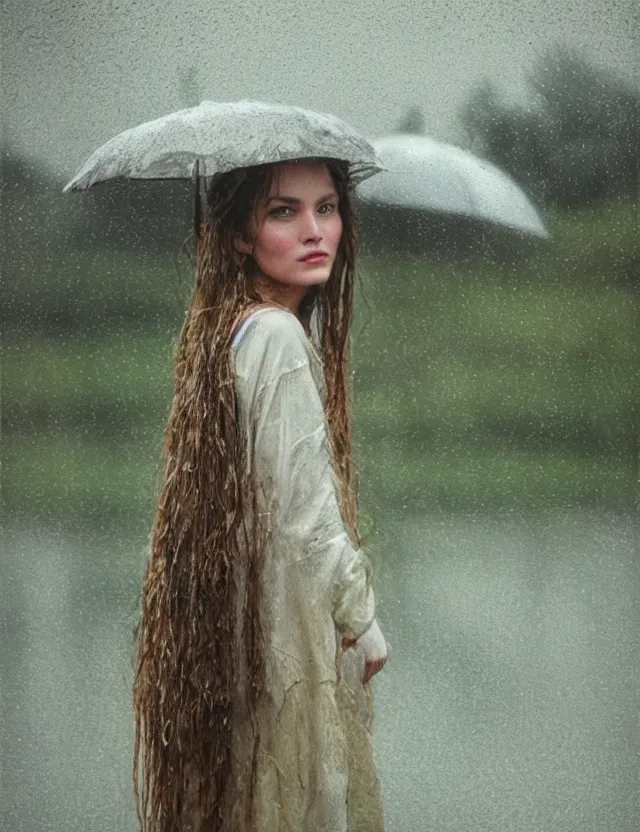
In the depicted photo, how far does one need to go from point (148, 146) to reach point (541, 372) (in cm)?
122

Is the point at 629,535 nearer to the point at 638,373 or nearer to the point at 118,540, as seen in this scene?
the point at 638,373

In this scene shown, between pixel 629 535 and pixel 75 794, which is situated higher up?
pixel 629 535

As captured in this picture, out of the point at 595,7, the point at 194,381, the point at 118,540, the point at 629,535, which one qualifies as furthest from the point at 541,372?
the point at 194,381

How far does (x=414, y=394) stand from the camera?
2953mm

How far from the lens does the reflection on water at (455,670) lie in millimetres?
2947

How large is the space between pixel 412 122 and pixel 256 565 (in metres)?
1.26

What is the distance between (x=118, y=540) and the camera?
2.94 m

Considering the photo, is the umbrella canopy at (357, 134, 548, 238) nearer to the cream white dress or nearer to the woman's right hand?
the cream white dress

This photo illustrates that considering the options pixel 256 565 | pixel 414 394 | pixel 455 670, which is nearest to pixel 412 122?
pixel 414 394

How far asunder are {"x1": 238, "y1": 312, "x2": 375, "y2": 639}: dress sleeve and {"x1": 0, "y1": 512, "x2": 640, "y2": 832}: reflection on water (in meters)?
1.05

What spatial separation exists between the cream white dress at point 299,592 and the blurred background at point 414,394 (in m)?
0.96

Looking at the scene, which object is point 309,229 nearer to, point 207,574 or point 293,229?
point 293,229

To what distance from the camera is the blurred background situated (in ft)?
9.43

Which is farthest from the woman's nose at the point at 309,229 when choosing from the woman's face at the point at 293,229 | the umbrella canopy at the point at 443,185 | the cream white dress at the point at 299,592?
the umbrella canopy at the point at 443,185
